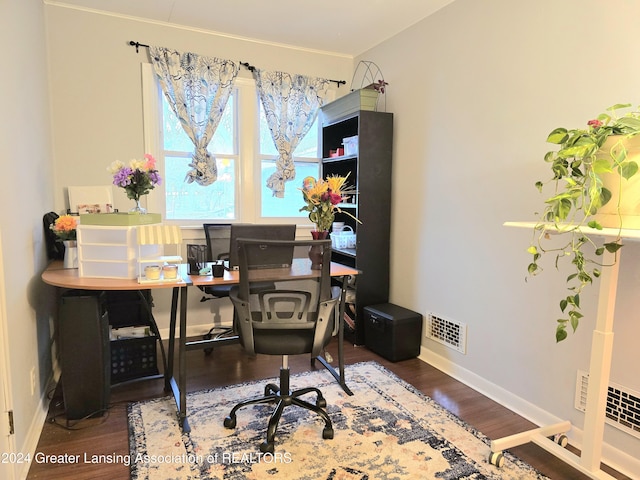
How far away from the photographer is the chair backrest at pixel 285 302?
80.7 inches

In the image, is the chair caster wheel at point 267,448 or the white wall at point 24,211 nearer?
the white wall at point 24,211

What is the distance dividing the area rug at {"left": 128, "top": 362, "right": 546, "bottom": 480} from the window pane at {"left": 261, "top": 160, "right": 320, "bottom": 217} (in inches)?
73.5

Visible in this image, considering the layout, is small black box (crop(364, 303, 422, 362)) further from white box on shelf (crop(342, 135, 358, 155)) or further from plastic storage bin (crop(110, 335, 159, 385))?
plastic storage bin (crop(110, 335, 159, 385))

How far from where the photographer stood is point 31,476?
186 centimetres

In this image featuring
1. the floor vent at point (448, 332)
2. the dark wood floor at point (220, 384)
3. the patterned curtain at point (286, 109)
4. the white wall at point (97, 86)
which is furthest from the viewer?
the patterned curtain at point (286, 109)

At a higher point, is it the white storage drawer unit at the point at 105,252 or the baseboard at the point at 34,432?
the white storage drawer unit at the point at 105,252

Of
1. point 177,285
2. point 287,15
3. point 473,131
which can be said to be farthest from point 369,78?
point 177,285

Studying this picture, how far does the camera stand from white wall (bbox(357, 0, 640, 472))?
2039mm

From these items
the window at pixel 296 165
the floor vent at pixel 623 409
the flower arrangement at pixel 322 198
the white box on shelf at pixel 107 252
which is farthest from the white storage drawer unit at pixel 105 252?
the floor vent at pixel 623 409

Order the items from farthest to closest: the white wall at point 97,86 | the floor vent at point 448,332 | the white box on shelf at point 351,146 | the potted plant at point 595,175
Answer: the white box on shelf at point 351,146, the white wall at point 97,86, the floor vent at point 448,332, the potted plant at point 595,175

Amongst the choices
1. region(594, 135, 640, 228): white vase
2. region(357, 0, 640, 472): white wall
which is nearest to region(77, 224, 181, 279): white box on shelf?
region(357, 0, 640, 472): white wall

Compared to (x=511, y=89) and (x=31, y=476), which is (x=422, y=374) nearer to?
(x=511, y=89)

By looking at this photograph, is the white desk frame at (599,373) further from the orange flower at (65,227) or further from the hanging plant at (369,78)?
the orange flower at (65,227)

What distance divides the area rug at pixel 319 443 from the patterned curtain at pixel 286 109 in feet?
6.87
